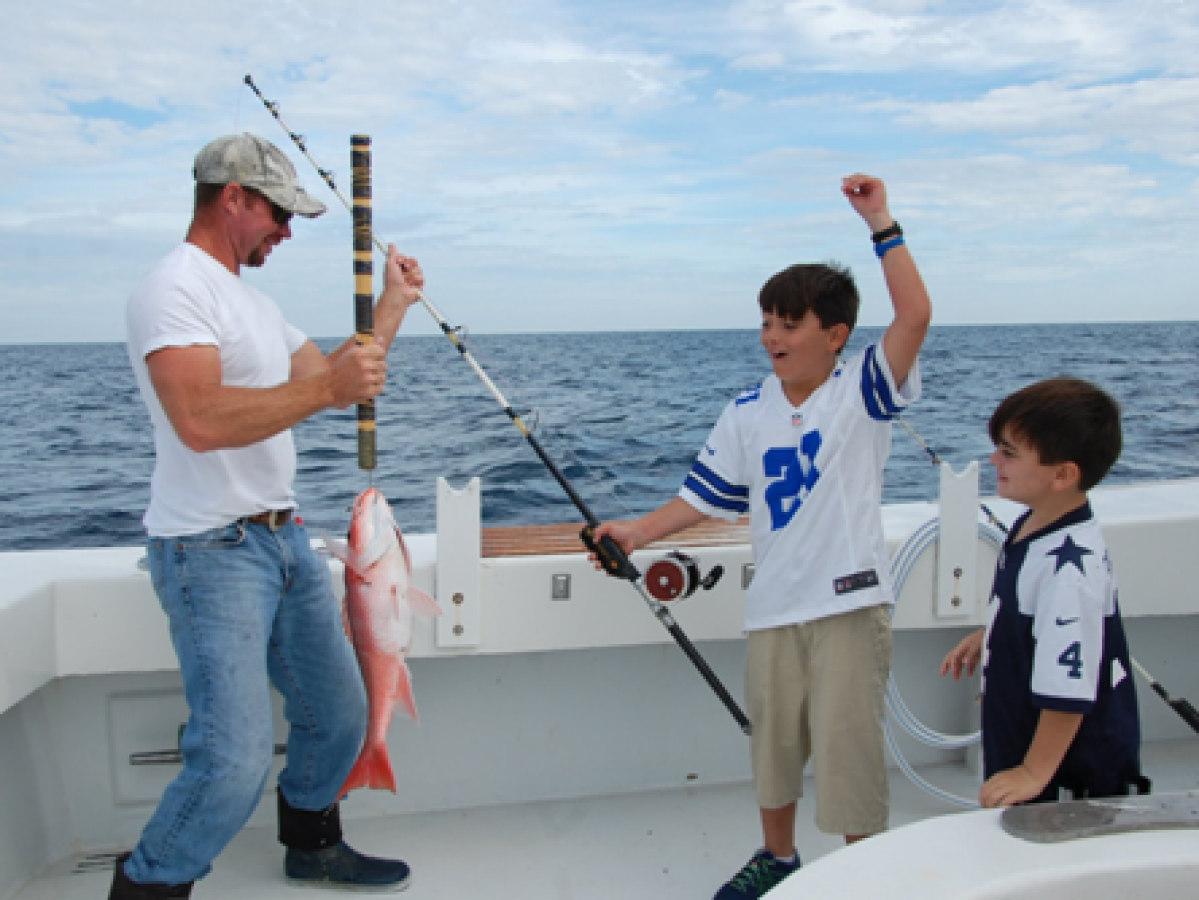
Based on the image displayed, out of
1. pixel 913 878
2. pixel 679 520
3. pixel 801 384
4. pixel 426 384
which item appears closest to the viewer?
pixel 913 878

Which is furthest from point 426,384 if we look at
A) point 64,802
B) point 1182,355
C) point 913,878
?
point 1182,355

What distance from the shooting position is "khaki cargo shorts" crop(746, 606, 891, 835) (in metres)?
2.44

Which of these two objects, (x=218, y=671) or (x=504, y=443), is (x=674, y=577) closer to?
(x=218, y=671)

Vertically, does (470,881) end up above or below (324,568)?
below

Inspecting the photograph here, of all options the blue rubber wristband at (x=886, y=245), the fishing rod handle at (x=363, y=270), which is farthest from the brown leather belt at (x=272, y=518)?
the blue rubber wristband at (x=886, y=245)

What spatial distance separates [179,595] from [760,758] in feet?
4.91

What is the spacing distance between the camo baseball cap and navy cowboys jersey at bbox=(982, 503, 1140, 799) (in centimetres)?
187

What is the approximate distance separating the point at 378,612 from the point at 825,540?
1.16m

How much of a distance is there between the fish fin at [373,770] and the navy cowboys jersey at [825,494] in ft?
3.43

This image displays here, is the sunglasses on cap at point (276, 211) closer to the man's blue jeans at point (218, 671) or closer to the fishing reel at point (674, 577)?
the man's blue jeans at point (218, 671)

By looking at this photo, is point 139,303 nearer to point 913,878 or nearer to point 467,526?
point 467,526

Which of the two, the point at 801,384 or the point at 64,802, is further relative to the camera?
the point at 64,802

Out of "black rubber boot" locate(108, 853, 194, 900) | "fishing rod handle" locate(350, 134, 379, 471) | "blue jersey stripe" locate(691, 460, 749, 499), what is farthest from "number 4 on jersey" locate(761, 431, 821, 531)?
"black rubber boot" locate(108, 853, 194, 900)

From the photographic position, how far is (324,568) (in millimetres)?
2629
